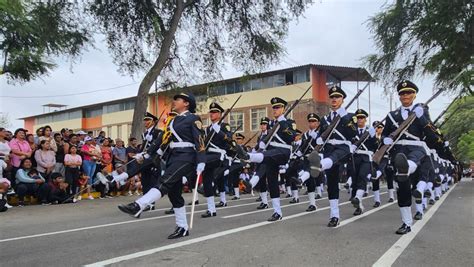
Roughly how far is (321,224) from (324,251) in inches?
91.9

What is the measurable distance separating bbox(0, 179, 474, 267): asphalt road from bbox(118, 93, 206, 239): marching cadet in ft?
1.50

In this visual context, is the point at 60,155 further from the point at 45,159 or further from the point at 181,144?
the point at 181,144

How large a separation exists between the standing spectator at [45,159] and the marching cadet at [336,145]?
295 inches

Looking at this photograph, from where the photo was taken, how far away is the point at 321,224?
7879 mm

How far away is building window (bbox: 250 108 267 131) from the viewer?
4422cm

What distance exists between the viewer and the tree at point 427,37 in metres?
20.0

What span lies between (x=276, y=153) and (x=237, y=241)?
2509 mm

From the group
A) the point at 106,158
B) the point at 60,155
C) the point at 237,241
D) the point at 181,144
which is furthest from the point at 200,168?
the point at 106,158

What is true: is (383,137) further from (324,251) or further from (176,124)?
(176,124)

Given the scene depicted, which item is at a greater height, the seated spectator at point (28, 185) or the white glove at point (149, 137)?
the white glove at point (149, 137)

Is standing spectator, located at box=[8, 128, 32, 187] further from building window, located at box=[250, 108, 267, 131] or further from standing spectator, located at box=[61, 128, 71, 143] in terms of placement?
building window, located at box=[250, 108, 267, 131]

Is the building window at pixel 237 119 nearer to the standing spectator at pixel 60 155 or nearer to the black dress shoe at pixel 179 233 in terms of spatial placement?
the standing spectator at pixel 60 155

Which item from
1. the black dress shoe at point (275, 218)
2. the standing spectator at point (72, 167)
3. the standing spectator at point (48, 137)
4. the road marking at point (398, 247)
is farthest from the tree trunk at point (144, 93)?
the road marking at point (398, 247)

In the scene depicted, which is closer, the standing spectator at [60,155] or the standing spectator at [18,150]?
the standing spectator at [18,150]
